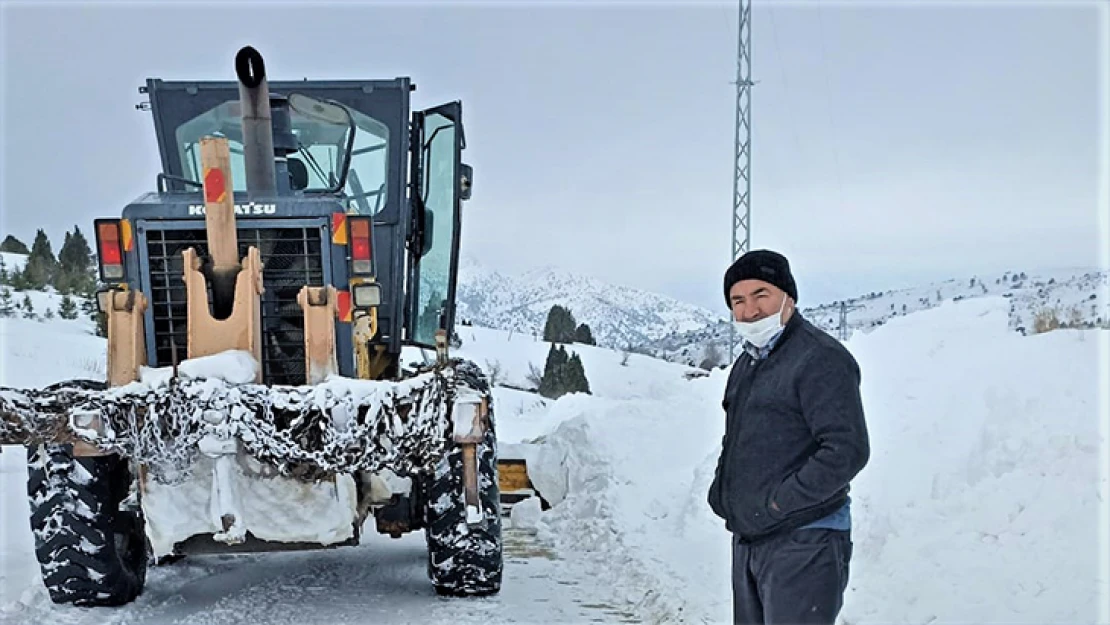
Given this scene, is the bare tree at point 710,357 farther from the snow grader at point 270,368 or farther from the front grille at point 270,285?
the front grille at point 270,285

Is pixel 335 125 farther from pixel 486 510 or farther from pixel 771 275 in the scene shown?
pixel 771 275

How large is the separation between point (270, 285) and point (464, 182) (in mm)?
1561

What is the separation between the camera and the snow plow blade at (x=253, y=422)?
4250 mm

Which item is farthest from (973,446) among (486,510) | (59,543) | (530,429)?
(530,429)

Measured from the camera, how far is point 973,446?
5516 mm

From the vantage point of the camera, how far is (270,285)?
518 cm

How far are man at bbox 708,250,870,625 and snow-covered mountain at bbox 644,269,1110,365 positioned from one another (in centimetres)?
213

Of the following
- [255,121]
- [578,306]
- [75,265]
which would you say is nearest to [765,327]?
[255,121]

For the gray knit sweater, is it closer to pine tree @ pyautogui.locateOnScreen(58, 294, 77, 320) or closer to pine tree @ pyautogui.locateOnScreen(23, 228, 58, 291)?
pine tree @ pyautogui.locateOnScreen(58, 294, 77, 320)

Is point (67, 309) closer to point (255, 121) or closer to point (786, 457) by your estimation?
point (255, 121)

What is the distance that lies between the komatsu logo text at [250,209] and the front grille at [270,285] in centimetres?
9

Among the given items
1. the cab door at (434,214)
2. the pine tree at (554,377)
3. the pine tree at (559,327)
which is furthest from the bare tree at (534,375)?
the cab door at (434,214)

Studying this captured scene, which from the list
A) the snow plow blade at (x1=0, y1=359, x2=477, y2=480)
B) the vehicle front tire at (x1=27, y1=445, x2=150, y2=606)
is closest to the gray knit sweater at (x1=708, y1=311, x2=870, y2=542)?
the snow plow blade at (x1=0, y1=359, x2=477, y2=480)

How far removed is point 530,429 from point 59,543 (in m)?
7.70
